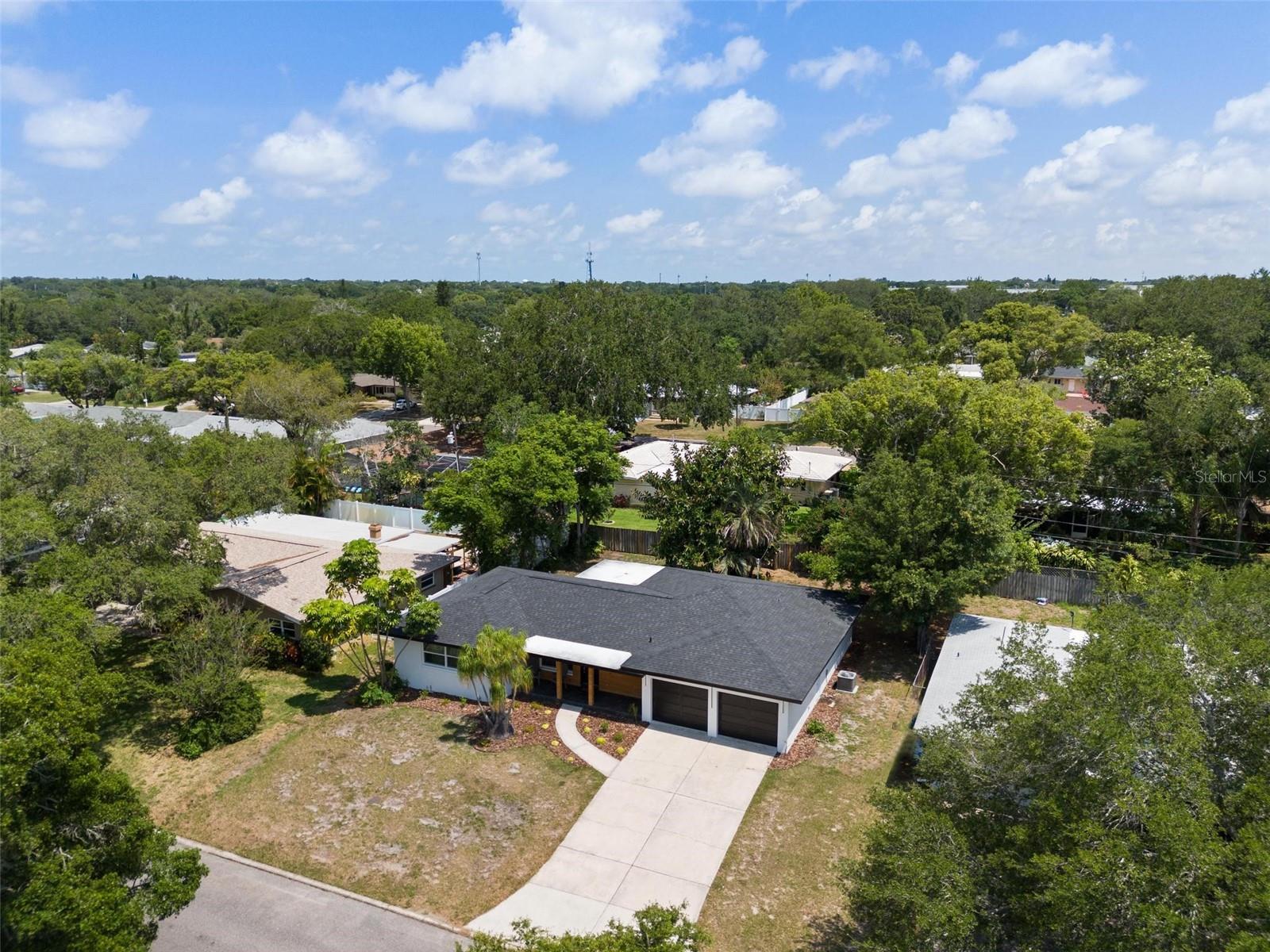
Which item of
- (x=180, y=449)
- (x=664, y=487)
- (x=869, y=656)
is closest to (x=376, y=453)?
(x=180, y=449)

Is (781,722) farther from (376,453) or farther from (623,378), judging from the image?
(376,453)

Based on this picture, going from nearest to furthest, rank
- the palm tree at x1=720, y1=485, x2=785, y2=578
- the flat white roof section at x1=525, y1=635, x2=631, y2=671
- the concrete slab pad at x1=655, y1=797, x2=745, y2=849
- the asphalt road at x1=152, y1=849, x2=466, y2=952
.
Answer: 1. the asphalt road at x1=152, y1=849, x2=466, y2=952
2. the concrete slab pad at x1=655, y1=797, x2=745, y2=849
3. the flat white roof section at x1=525, y1=635, x2=631, y2=671
4. the palm tree at x1=720, y1=485, x2=785, y2=578

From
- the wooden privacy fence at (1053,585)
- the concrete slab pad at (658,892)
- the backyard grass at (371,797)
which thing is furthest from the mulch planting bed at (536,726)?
the wooden privacy fence at (1053,585)

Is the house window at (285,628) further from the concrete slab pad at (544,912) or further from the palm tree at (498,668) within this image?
the concrete slab pad at (544,912)

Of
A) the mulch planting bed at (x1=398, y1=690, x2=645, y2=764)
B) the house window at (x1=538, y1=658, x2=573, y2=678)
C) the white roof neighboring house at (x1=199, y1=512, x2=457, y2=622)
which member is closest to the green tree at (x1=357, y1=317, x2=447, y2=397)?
the white roof neighboring house at (x1=199, y1=512, x2=457, y2=622)

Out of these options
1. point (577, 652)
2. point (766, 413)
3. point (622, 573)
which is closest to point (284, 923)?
point (577, 652)

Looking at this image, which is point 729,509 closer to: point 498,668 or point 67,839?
point 498,668

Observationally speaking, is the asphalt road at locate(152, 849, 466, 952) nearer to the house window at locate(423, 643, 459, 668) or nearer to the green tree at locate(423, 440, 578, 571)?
the house window at locate(423, 643, 459, 668)

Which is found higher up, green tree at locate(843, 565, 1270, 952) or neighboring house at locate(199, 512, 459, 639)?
green tree at locate(843, 565, 1270, 952)
